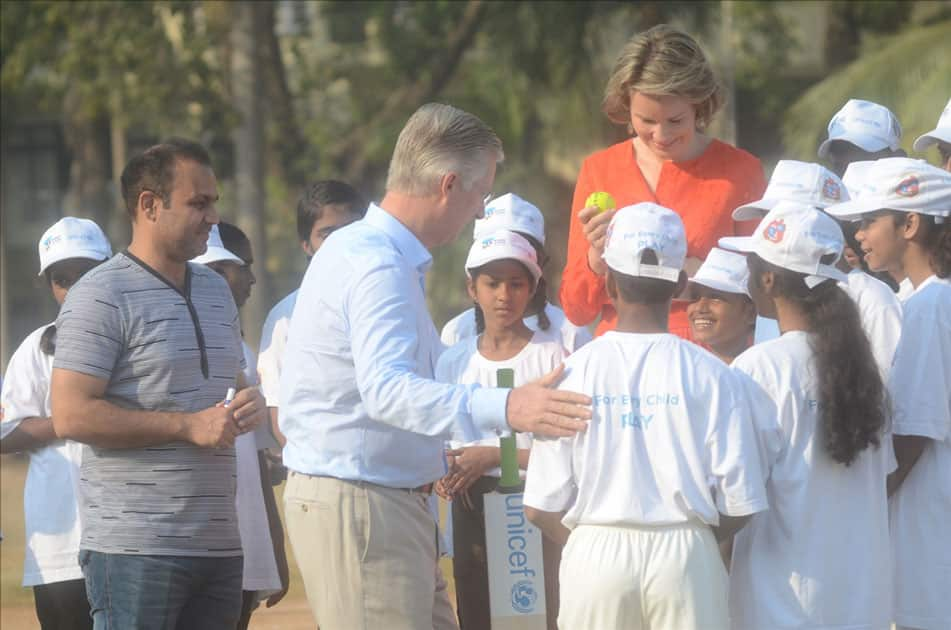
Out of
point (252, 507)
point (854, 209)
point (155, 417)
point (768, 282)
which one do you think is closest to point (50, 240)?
point (252, 507)

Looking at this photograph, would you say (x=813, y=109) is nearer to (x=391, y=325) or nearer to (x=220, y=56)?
(x=220, y=56)

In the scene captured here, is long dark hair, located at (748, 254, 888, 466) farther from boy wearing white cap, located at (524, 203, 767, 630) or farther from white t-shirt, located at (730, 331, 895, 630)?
boy wearing white cap, located at (524, 203, 767, 630)

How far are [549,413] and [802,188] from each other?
68.6 inches

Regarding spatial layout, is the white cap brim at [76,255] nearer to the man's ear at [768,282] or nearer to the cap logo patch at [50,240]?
the cap logo patch at [50,240]

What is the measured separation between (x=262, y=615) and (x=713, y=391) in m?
5.84

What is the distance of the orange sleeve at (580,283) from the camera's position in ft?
18.4

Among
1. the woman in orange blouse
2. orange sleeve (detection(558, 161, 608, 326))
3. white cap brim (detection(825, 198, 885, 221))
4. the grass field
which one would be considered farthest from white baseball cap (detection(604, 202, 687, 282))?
the grass field

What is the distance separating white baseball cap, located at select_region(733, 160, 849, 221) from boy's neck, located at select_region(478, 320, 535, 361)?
3.77 ft

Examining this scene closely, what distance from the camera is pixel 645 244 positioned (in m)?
4.50

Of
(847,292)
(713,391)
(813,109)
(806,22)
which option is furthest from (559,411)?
(806,22)

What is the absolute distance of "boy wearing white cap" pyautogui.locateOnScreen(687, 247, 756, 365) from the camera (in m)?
5.93

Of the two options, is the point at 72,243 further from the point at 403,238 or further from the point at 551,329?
the point at 403,238

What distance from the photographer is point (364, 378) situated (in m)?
4.36

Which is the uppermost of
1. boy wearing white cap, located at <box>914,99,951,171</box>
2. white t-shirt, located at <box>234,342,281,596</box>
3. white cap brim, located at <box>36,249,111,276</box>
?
boy wearing white cap, located at <box>914,99,951,171</box>
